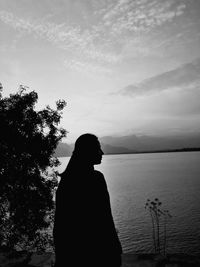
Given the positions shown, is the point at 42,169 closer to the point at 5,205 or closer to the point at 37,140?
the point at 37,140

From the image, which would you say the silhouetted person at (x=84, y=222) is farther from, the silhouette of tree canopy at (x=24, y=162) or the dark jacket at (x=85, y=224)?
the silhouette of tree canopy at (x=24, y=162)

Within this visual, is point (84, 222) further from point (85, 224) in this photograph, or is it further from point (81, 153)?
point (81, 153)

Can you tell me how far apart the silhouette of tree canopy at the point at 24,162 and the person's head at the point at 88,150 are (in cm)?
1489

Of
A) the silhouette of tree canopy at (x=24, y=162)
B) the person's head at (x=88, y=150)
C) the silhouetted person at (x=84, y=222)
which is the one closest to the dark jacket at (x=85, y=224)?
the silhouetted person at (x=84, y=222)

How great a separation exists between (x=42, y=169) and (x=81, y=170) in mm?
16517

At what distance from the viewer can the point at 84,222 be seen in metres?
3.20

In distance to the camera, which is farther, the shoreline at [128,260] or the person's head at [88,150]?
the shoreline at [128,260]

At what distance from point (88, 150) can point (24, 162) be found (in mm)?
15677

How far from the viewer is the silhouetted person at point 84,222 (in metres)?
3.15

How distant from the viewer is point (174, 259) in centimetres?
1005

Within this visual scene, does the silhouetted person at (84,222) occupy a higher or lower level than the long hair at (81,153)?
lower

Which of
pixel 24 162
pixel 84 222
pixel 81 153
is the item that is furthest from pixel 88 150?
pixel 24 162

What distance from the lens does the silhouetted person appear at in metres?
3.15

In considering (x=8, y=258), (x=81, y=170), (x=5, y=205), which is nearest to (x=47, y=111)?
(x=5, y=205)
